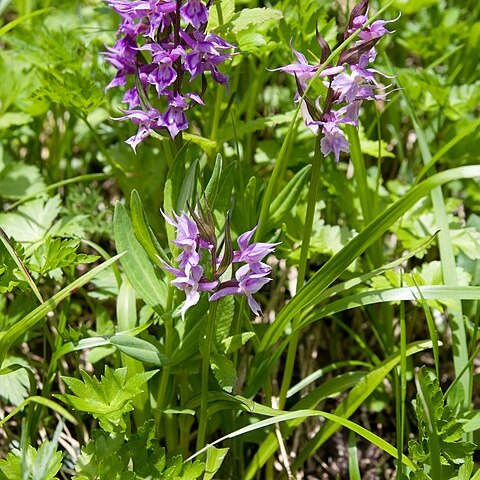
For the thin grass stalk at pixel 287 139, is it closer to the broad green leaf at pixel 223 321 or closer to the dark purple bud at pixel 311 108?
the dark purple bud at pixel 311 108

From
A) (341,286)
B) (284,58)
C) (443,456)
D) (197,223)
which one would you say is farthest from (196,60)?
(443,456)

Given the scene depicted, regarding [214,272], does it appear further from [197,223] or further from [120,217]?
[120,217]

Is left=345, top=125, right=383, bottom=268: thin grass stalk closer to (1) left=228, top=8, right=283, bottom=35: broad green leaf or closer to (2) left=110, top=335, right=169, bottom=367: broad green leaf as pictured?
(1) left=228, top=8, right=283, bottom=35: broad green leaf

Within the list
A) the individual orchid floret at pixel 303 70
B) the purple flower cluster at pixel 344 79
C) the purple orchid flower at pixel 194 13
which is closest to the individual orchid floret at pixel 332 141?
the purple flower cluster at pixel 344 79

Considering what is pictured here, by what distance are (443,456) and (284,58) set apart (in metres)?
1.40

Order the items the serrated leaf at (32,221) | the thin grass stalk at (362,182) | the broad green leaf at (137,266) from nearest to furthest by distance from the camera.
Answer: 1. the broad green leaf at (137,266)
2. the thin grass stalk at (362,182)
3. the serrated leaf at (32,221)

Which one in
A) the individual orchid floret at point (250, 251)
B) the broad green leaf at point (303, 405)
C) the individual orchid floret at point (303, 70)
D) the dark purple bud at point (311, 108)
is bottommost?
the broad green leaf at point (303, 405)

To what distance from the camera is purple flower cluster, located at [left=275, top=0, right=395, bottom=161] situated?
5.46ft

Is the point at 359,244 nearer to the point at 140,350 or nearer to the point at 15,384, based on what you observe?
the point at 140,350

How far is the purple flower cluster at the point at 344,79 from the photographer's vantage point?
166cm

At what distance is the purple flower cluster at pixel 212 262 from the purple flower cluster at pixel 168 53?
333 millimetres

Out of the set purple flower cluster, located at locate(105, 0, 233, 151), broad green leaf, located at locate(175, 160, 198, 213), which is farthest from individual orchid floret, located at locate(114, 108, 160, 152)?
broad green leaf, located at locate(175, 160, 198, 213)

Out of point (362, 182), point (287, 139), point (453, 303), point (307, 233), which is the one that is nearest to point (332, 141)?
point (287, 139)

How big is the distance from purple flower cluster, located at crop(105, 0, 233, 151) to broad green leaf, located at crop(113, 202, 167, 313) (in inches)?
8.8
